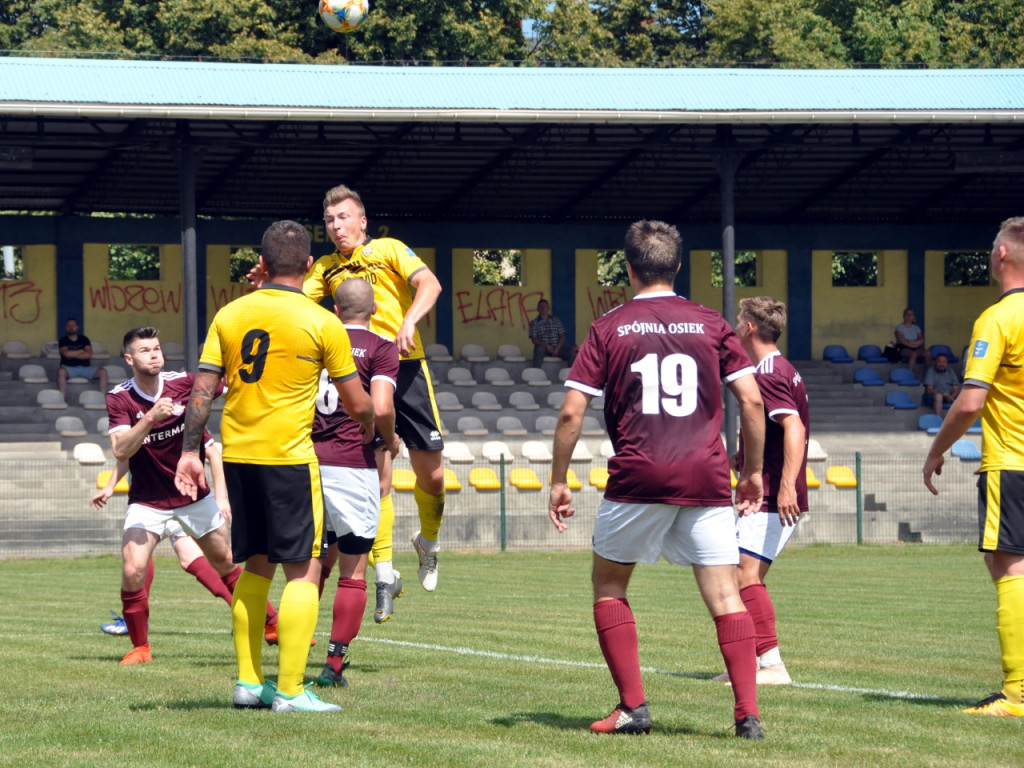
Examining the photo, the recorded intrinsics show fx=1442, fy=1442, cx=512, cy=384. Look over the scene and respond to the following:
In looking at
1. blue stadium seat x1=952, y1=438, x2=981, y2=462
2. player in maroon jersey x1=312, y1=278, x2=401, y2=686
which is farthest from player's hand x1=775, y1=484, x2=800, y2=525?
blue stadium seat x1=952, y1=438, x2=981, y2=462

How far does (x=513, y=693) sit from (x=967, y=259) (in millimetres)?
37304

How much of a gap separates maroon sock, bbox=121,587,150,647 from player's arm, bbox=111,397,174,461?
96 centimetres

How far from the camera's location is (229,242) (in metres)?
34.6

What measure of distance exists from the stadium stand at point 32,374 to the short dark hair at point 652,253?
24748 mm

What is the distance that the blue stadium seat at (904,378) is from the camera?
3328 cm

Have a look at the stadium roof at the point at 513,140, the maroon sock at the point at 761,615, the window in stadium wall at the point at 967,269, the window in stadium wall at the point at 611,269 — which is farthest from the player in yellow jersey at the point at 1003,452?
the window in stadium wall at the point at 611,269

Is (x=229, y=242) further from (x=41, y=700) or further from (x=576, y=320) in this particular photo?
(x=41, y=700)

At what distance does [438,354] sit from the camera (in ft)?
110

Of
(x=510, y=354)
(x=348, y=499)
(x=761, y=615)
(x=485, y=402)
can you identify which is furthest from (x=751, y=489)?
(x=510, y=354)

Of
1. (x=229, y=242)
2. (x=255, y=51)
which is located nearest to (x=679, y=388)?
(x=229, y=242)

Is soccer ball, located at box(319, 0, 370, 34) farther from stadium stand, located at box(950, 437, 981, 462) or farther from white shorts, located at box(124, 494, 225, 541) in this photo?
white shorts, located at box(124, 494, 225, 541)

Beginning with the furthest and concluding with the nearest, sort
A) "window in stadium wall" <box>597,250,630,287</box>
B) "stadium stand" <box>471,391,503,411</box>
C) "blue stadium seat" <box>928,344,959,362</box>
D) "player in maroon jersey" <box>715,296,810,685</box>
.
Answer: "window in stadium wall" <box>597,250,630,287</box> → "blue stadium seat" <box>928,344,959,362</box> → "stadium stand" <box>471,391,503,411</box> → "player in maroon jersey" <box>715,296,810,685</box>

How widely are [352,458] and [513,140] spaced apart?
2114cm

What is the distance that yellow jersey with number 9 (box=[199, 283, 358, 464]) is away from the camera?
21.6 feet
